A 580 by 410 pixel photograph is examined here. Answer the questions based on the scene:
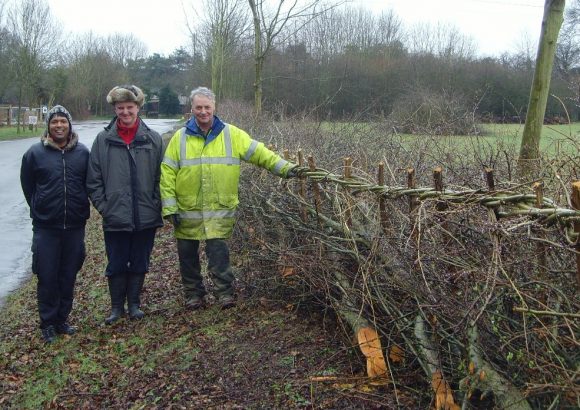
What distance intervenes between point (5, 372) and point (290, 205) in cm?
275

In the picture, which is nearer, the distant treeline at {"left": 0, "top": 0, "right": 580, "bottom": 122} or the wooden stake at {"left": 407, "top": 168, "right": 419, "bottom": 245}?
the wooden stake at {"left": 407, "top": 168, "right": 419, "bottom": 245}

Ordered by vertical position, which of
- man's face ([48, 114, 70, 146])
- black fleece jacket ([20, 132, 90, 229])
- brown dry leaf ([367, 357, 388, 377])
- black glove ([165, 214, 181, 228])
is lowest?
brown dry leaf ([367, 357, 388, 377])

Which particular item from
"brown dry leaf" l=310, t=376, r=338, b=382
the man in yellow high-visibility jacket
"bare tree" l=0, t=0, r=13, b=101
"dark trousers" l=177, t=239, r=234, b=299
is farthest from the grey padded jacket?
"bare tree" l=0, t=0, r=13, b=101

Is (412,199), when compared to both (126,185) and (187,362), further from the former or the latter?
(126,185)

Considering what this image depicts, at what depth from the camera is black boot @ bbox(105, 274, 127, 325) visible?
566 cm

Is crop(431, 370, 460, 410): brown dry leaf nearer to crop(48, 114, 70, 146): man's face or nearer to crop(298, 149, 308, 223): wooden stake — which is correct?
crop(298, 149, 308, 223): wooden stake

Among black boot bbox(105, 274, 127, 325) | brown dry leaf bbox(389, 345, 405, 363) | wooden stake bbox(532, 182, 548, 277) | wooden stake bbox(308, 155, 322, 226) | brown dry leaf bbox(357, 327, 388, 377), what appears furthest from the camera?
black boot bbox(105, 274, 127, 325)

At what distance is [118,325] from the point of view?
562 centimetres

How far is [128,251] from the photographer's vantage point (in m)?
5.64

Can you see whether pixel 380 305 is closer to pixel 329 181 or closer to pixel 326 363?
pixel 326 363

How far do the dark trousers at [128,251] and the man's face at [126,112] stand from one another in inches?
38.8

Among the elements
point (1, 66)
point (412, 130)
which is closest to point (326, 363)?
point (412, 130)

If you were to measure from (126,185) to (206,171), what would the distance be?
28.6 inches

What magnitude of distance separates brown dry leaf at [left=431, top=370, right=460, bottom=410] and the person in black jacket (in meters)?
3.51
